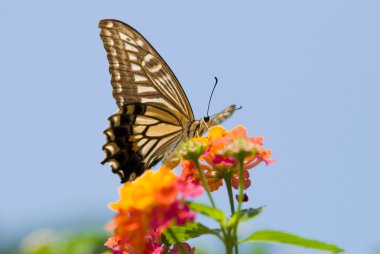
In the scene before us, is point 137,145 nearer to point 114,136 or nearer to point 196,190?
point 114,136

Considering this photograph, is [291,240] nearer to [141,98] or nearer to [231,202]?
[231,202]

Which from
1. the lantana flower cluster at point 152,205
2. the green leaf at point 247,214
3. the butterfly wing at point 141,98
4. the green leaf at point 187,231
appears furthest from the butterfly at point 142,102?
the lantana flower cluster at point 152,205

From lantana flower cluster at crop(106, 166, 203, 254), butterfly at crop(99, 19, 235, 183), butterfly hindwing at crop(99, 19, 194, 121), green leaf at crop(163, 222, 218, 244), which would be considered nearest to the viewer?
lantana flower cluster at crop(106, 166, 203, 254)

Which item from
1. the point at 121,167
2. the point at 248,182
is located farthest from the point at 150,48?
the point at 248,182

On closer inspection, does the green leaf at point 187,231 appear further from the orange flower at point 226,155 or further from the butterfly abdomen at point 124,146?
the butterfly abdomen at point 124,146

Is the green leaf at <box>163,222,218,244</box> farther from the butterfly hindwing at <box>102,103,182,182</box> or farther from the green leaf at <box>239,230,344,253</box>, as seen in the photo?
the butterfly hindwing at <box>102,103,182,182</box>

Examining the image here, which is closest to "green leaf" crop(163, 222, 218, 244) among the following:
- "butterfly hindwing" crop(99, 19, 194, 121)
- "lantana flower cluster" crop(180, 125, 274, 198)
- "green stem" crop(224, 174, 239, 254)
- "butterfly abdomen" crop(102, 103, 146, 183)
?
"green stem" crop(224, 174, 239, 254)

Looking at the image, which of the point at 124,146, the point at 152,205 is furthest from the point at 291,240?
the point at 124,146
